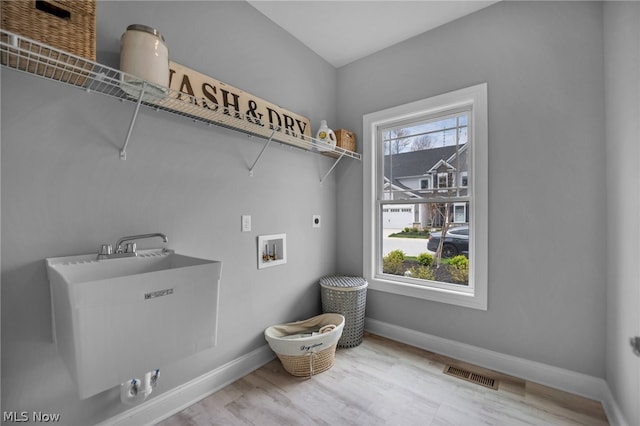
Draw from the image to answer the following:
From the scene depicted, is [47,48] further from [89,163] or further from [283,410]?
[283,410]

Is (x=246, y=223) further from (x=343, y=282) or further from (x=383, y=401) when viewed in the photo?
(x=383, y=401)

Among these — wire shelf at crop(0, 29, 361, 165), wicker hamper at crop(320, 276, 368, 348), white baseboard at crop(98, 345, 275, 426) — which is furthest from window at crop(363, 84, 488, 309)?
white baseboard at crop(98, 345, 275, 426)

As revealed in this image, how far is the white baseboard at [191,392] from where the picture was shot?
1363 mm

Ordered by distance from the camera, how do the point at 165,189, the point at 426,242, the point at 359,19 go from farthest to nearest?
the point at 426,242, the point at 359,19, the point at 165,189

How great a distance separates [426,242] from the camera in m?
2.35

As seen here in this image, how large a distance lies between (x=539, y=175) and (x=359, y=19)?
1696mm

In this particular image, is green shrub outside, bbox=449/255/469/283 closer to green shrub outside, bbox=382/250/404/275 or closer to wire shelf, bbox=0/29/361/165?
green shrub outside, bbox=382/250/404/275

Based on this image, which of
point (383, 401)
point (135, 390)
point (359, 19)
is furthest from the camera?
point (359, 19)

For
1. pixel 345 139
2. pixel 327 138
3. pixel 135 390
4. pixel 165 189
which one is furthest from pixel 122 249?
pixel 345 139

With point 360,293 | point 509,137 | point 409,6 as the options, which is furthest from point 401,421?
point 409,6

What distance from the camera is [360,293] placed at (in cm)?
231

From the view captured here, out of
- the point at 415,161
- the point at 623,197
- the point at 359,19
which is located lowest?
the point at 623,197

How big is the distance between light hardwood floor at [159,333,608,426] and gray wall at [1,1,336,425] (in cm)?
24
